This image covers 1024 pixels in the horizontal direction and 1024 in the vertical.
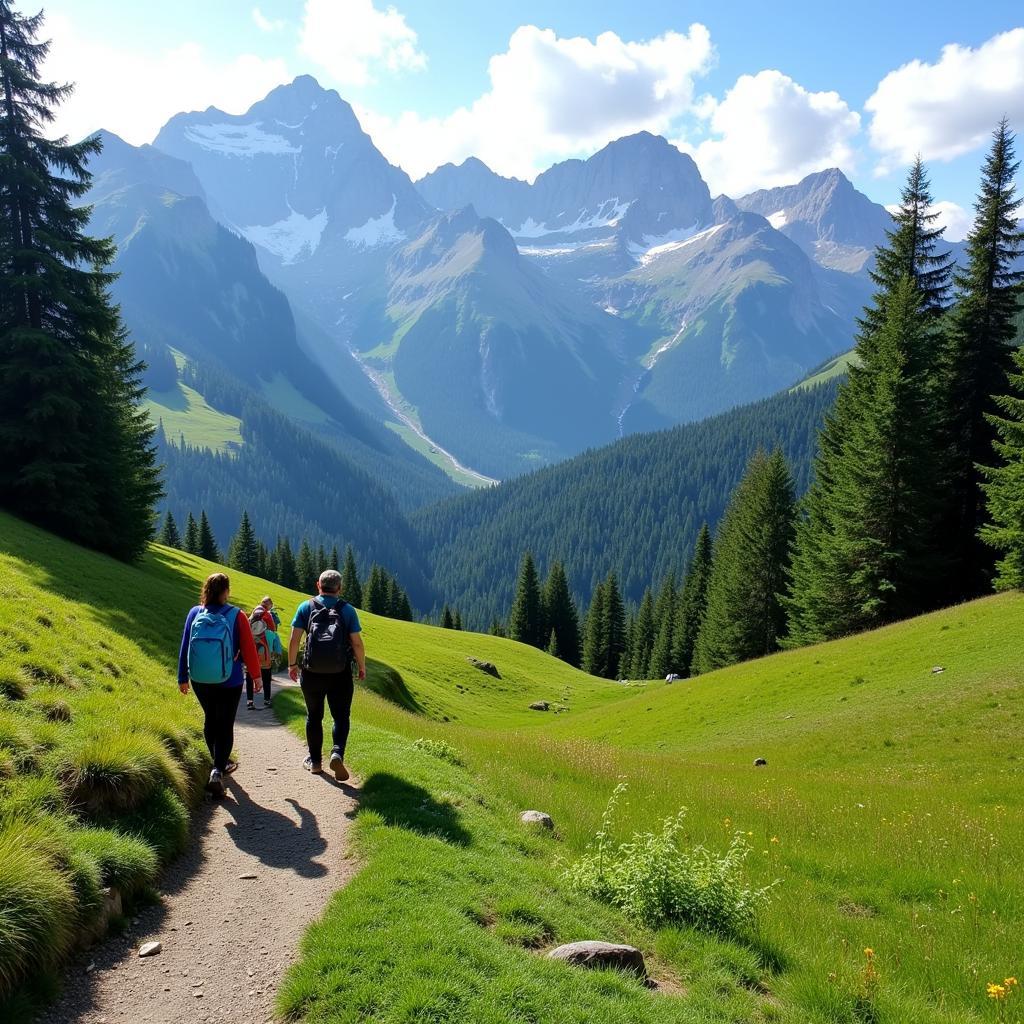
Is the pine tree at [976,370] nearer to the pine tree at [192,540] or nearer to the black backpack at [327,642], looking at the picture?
the black backpack at [327,642]

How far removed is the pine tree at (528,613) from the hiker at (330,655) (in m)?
90.1

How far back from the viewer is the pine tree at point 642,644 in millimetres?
94312

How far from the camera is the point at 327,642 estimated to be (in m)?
10.4

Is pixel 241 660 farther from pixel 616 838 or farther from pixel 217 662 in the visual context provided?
pixel 616 838

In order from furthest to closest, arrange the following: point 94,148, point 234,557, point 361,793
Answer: point 234,557 → point 94,148 → point 361,793

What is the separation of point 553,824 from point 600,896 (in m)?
3.09

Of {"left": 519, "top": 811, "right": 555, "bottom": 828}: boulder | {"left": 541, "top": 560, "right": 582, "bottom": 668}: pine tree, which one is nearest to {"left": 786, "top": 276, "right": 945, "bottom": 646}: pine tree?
{"left": 519, "top": 811, "right": 555, "bottom": 828}: boulder

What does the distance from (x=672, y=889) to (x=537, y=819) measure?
3.46 m

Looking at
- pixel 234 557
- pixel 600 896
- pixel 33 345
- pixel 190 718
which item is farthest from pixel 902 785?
pixel 234 557

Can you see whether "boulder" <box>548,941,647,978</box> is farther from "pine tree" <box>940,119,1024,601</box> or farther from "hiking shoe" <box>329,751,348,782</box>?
"pine tree" <box>940,119,1024,601</box>

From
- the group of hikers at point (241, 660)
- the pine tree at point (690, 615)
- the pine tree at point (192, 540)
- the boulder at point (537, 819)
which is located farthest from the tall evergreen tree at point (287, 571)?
the boulder at point (537, 819)

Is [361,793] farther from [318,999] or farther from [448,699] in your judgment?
[448,699]

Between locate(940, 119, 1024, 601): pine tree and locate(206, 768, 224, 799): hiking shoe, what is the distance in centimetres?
3842

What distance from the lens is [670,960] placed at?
683 cm
